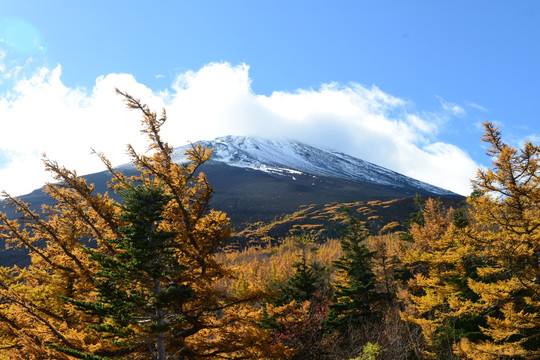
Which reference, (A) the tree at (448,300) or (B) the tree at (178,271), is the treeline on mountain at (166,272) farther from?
(A) the tree at (448,300)

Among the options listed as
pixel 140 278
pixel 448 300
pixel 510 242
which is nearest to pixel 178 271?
pixel 140 278

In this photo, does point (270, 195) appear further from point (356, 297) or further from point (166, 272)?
point (166, 272)

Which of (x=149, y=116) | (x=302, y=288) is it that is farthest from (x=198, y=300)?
(x=302, y=288)

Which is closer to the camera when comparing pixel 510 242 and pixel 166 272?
pixel 166 272

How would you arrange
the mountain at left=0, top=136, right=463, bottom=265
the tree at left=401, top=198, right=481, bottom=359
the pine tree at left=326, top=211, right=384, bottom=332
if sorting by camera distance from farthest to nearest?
the mountain at left=0, top=136, right=463, bottom=265
the pine tree at left=326, top=211, right=384, bottom=332
the tree at left=401, top=198, right=481, bottom=359

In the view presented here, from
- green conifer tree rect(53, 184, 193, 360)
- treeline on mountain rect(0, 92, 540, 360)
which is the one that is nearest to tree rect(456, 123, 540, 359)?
treeline on mountain rect(0, 92, 540, 360)

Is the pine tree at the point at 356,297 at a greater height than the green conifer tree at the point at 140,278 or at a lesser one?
lesser

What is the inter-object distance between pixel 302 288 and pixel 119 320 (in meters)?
17.2

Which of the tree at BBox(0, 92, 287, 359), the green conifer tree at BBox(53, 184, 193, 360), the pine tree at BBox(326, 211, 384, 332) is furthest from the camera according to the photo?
the pine tree at BBox(326, 211, 384, 332)

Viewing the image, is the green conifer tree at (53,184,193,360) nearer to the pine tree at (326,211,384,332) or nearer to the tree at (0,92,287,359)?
the tree at (0,92,287,359)

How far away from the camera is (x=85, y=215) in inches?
345

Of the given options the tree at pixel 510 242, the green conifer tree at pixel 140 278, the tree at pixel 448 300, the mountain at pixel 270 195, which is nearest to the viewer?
the green conifer tree at pixel 140 278

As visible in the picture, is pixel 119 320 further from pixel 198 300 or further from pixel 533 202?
pixel 533 202

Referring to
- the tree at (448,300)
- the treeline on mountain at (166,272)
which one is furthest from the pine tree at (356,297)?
the treeline on mountain at (166,272)
